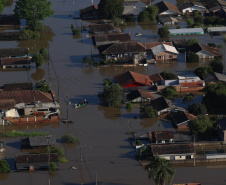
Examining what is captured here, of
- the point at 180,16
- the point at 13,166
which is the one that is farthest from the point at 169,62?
the point at 13,166

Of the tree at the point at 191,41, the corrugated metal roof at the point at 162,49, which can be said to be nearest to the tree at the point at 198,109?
the corrugated metal roof at the point at 162,49

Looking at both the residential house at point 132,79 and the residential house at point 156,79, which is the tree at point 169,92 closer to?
the residential house at point 156,79

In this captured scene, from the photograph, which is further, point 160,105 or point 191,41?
point 191,41

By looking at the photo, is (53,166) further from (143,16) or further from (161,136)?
(143,16)

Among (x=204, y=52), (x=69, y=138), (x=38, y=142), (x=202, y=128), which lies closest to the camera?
(x=38, y=142)

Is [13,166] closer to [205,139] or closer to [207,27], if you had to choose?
[205,139]

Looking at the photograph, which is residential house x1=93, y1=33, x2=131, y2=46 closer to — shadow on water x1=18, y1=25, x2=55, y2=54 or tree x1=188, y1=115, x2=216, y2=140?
shadow on water x1=18, y1=25, x2=55, y2=54

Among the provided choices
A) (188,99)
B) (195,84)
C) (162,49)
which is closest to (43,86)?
(188,99)

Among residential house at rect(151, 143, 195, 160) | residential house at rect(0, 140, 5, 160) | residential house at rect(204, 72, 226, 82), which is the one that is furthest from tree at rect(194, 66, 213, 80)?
residential house at rect(0, 140, 5, 160)
